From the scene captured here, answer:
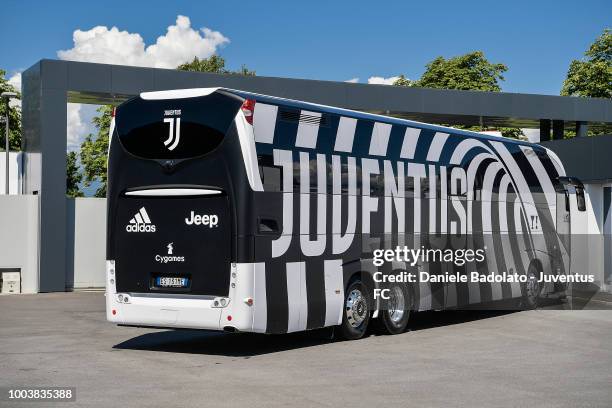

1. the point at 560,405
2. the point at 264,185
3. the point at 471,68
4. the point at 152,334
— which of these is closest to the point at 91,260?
the point at 152,334

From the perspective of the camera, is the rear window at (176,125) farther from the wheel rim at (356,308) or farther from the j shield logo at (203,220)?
the wheel rim at (356,308)

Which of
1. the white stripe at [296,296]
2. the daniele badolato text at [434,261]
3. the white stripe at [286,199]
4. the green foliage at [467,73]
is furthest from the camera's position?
the green foliage at [467,73]

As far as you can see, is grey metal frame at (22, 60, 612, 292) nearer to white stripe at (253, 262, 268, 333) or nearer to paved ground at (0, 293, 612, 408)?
paved ground at (0, 293, 612, 408)

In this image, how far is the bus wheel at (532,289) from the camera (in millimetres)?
20297

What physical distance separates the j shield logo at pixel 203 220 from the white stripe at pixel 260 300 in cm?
79

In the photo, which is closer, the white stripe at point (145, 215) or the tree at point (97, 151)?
the white stripe at point (145, 215)

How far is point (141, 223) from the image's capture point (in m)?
13.7

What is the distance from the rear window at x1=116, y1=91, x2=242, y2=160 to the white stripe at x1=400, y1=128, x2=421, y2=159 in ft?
13.7

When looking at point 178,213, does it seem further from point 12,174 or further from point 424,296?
point 12,174

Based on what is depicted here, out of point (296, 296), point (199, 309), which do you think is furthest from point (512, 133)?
point (199, 309)

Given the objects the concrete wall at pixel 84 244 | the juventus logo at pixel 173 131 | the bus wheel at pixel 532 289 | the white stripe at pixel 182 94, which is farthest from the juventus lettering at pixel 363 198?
the concrete wall at pixel 84 244

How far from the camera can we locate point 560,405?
9.62 m

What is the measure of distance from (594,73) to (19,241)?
4499 centimetres

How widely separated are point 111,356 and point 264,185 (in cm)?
305
